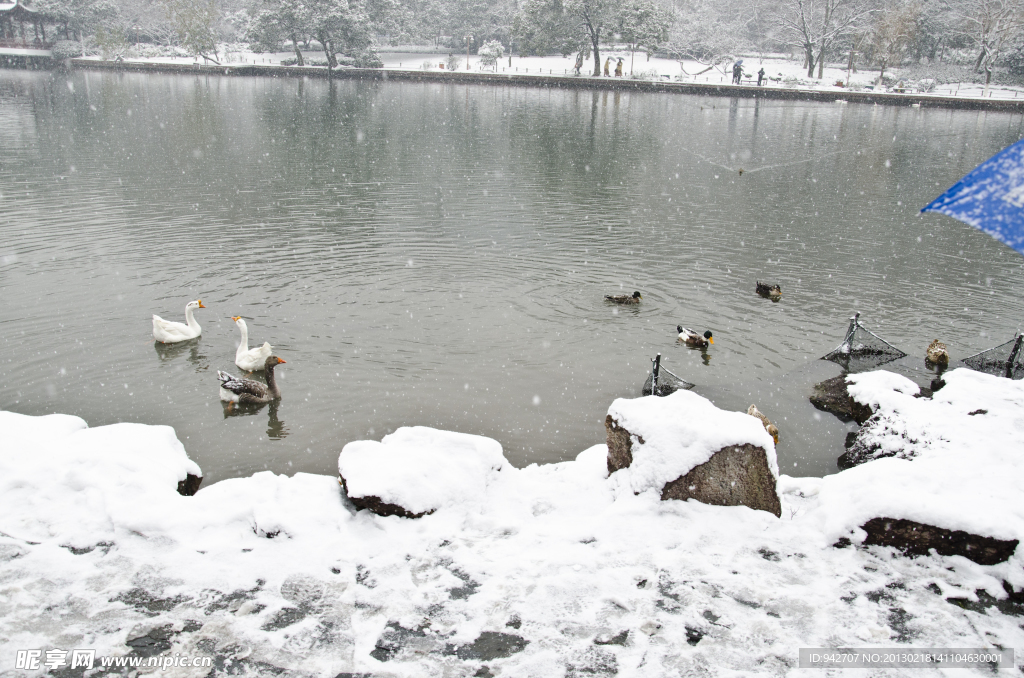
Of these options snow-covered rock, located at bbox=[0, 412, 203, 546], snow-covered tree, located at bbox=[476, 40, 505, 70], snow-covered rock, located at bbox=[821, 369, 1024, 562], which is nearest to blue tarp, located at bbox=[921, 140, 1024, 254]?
snow-covered rock, located at bbox=[821, 369, 1024, 562]

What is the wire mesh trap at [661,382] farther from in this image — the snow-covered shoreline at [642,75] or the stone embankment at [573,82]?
the snow-covered shoreline at [642,75]

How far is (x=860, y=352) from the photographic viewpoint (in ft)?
39.2

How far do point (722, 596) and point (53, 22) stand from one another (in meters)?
104

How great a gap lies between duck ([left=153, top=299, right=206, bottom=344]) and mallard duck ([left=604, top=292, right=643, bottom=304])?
8155mm

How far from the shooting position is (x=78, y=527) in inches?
248

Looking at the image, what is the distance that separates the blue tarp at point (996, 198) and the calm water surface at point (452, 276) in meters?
5.57

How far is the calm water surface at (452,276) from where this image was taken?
10398 millimetres

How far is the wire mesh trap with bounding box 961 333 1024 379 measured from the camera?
11234mm

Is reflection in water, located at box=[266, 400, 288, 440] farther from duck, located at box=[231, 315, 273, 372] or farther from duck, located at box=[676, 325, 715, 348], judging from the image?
duck, located at box=[676, 325, 715, 348]

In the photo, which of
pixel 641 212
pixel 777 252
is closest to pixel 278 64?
pixel 641 212

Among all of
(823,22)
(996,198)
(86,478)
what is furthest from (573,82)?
(996,198)

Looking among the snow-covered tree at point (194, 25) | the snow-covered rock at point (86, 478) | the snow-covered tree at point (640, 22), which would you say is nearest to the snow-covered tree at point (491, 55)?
the snow-covered tree at point (640, 22)

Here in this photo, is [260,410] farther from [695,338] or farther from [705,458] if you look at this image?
[695,338]

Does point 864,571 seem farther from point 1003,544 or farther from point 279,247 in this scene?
point 279,247
